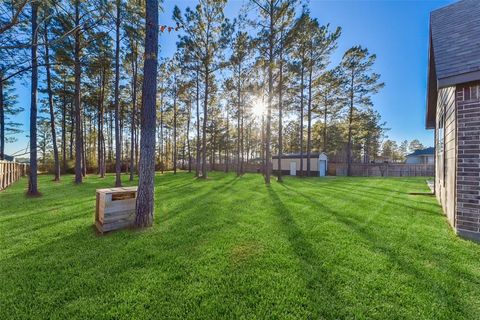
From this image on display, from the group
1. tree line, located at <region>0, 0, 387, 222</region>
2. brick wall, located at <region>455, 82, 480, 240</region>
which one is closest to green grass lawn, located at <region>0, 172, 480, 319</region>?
brick wall, located at <region>455, 82, 480, 240</region>

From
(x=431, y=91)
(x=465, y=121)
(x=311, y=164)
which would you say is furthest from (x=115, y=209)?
(x=311, y=164)

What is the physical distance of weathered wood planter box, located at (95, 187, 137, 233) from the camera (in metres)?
3.73

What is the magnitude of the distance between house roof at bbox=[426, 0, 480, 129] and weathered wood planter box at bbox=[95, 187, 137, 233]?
5.89 m

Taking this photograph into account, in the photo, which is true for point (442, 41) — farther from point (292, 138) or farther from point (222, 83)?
point (292, 138)

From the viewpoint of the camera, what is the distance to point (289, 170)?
69.8 feet

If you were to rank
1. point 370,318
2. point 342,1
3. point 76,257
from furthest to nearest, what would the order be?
point 342,1 < point 76,257 < point 370,318

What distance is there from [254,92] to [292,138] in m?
18.3

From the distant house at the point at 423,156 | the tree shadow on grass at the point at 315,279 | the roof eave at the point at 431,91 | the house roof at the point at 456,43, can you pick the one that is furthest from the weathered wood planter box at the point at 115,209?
the distant house at the point at 423,156

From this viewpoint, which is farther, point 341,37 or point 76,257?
point 341,37

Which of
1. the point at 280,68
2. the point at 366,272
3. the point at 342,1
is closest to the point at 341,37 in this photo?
the point at 280,68

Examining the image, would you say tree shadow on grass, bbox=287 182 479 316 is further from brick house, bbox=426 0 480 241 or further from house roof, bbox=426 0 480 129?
house roof, bbox=426 0 480 129

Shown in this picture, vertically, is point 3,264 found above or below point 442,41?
below

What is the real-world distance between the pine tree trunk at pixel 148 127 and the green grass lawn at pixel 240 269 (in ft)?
1.37

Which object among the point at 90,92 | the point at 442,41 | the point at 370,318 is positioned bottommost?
the point at 370,318
